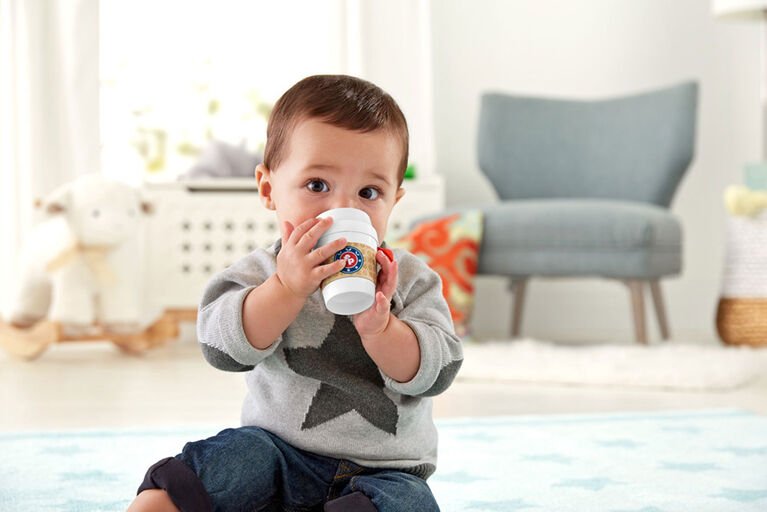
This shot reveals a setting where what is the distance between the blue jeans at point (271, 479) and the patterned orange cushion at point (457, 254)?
1.61 metres

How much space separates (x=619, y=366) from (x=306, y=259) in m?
1.49

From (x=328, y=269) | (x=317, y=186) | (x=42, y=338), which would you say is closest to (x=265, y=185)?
(x=317, y=186)

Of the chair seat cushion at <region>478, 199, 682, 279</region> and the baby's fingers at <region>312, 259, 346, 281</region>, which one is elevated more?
the baby's fingers at <region>312, 259, 346, 281</region>

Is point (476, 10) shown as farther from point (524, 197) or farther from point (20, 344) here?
point (20, 344)

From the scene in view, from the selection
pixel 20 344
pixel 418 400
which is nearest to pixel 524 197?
pixel 20 344

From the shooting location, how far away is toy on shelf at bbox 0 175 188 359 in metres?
2.27

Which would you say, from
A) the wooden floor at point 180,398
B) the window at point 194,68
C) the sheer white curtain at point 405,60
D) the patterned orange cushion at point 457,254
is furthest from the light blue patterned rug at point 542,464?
the window at point 194,68

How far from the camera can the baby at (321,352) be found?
696 mm

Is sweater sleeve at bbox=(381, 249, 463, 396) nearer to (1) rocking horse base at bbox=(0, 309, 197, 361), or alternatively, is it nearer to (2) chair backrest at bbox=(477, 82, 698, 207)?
(1) rocking horse base at bbox=(0, 309, 197, 361)

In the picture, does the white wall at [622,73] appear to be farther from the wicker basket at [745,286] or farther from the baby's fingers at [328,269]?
the baby's fingers at [328,269]

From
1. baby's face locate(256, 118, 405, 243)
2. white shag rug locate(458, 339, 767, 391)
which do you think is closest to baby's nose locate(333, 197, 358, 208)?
baby's face locate(256, 118, 405, 243)

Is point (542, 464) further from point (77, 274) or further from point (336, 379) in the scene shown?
point (77, 274)

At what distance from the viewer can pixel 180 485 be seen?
682 mm

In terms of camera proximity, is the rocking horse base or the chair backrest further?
the chair backrest
